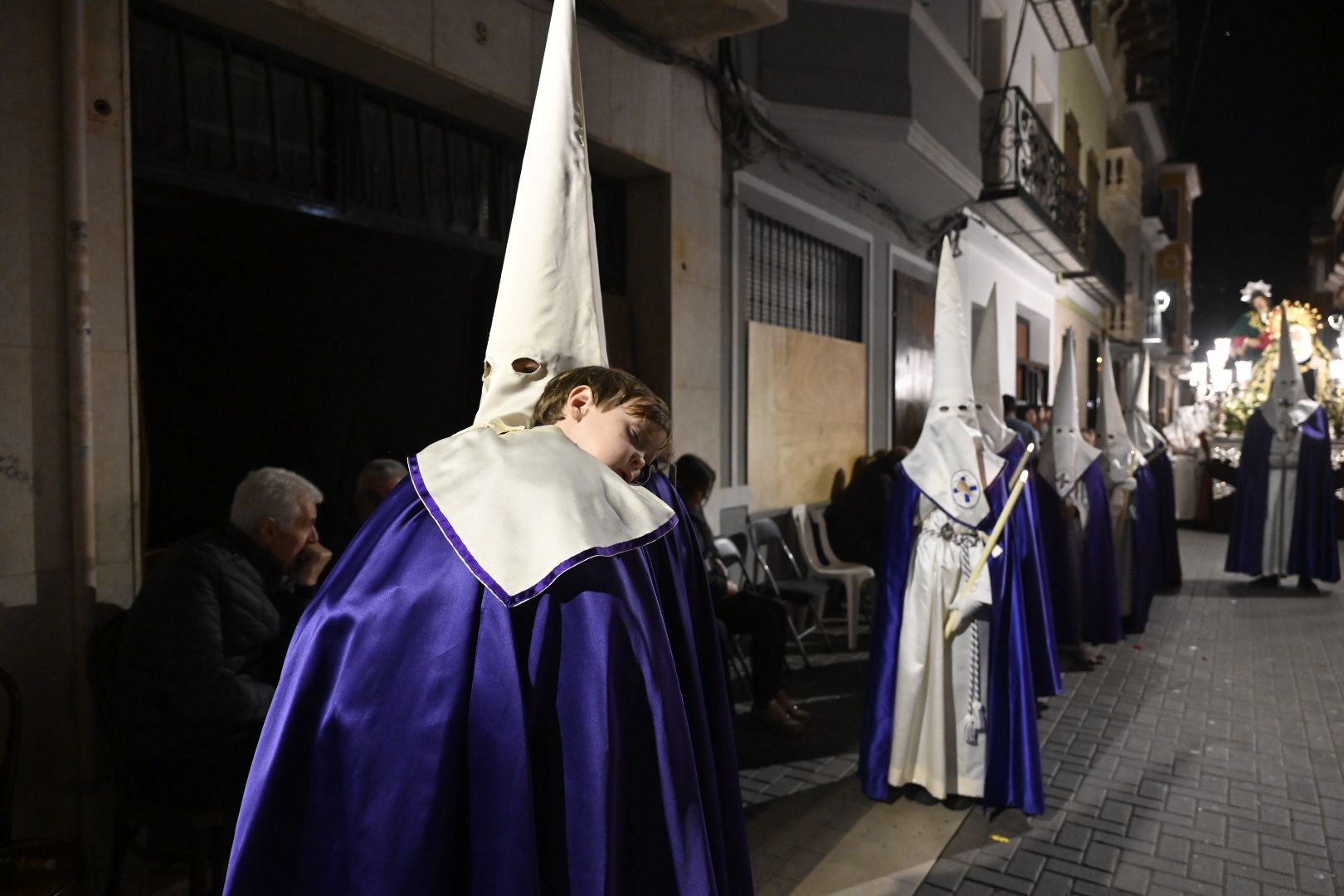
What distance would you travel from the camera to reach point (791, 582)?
261 inches

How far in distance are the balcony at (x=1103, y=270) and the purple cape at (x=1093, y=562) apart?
10.8 meters

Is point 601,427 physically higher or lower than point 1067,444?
higher

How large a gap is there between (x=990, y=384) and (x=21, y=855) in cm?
431

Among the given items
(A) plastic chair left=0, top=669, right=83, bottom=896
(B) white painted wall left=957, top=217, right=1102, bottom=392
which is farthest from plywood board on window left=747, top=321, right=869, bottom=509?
(A) plastic chair left=0, top=669, right=83, bottom=896

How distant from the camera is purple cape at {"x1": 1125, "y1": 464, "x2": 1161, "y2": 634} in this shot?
775 cm

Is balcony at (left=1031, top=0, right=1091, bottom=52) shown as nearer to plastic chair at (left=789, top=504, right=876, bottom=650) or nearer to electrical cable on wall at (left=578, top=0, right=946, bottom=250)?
electrical cable on wall at (left=578, top=0, right=946, bottom=250)

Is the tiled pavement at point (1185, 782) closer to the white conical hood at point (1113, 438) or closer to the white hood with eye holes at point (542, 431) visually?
the white conical hood at point (1113, 438)

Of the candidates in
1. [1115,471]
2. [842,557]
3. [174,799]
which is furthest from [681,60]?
[174,799]

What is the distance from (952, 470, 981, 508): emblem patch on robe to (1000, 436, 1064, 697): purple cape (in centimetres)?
27

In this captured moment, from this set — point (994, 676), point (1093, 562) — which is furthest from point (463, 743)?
point (1093, 562)

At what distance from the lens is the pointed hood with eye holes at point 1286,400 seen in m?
9.38

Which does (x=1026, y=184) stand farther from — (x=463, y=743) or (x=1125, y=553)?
(x=463, y=743)

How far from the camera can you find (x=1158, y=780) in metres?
4.40

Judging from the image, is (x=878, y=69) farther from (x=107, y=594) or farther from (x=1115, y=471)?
(x=107, y=594)
